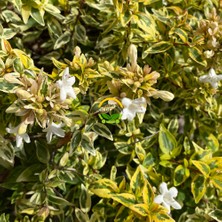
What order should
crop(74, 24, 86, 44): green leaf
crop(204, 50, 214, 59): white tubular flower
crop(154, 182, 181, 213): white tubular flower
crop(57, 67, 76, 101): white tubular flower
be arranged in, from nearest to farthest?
crop(57, 67, 76, 101): white tubular flower → crop(154, 182, 181, 213): white tubular flower → crop(204, 50, 214, 59): white tubular flower → crop(74, 24, 86, 44): green leaf

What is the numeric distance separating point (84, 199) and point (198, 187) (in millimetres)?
461

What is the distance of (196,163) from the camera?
184 cm

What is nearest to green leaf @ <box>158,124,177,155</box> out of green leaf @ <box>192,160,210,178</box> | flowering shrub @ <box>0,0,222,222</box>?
flowering shrub @ <box>0,0,222,222</box>

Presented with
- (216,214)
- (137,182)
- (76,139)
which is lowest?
(216,214)

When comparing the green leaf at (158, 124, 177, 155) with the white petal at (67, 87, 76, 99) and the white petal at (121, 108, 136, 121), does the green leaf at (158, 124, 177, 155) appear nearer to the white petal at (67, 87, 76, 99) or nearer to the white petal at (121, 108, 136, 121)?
the white petal at (121, 108, 136, 121)

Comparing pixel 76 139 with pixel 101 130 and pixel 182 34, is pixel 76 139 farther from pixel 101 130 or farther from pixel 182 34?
pixel 182 34

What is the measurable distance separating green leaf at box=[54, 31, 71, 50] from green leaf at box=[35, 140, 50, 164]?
433 millimetres

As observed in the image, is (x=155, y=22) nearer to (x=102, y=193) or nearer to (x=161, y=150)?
(x=161, y=150)

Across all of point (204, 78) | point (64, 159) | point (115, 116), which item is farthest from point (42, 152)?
point (204, 78)

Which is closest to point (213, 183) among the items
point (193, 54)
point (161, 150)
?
point (161, 150)

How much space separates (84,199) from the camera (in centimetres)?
190

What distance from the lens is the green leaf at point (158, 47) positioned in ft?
6.24

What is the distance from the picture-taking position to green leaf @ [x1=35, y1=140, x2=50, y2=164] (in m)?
1.91

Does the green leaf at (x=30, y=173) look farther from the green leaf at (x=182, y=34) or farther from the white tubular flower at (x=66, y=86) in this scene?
the green leaf at (x=182, y=34)
